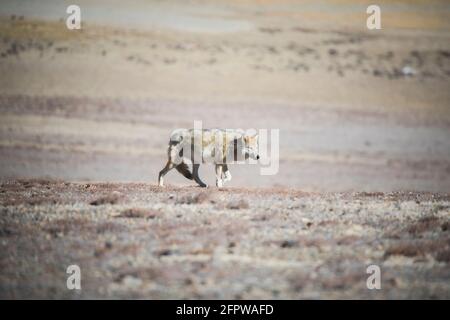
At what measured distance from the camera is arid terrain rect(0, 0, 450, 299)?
33.2 ft

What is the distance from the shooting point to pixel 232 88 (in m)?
45.2

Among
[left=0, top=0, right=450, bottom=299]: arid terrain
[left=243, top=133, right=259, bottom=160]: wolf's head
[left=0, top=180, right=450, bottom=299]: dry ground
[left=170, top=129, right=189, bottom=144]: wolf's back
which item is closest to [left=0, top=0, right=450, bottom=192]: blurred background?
[left=0, top=0, right=450, bottom=299]: arid terrain

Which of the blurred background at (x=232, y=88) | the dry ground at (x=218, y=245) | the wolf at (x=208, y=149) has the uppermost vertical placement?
the blurred background at (x=232, y=88)

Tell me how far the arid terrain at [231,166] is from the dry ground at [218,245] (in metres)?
0.04

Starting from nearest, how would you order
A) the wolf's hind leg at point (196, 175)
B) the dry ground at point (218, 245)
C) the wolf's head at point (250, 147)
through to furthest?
1. the dry ground at point (218, 245)
2. the wolf's hind leg at point (196, 175)
3. the wolf's head at point (250, 147)

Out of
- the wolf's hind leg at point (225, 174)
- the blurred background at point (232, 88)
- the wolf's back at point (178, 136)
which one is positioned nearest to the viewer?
the wolf's back at point (178, 136)

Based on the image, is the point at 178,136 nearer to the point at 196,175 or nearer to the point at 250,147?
the point at 196,175

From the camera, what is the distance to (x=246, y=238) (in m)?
11.4

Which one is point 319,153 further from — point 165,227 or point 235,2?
point 235,2

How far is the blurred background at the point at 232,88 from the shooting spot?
29.5 m

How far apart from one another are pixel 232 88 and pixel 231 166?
15804 mm

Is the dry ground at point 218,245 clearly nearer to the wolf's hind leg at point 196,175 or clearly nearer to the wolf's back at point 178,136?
the wolf's back at point 178,136

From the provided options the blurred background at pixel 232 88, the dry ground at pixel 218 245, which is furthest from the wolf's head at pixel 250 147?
the blurred background at pixel 232 88
